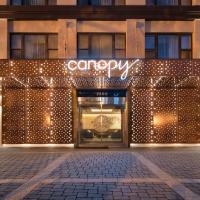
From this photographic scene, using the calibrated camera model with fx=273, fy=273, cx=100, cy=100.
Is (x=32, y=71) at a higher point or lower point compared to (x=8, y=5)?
lower

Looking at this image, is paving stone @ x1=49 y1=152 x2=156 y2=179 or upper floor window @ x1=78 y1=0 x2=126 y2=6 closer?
paving stone @ x1=49 y1=152 x2=156 y2=179

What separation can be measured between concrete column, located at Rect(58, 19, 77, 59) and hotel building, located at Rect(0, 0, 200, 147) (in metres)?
0.06

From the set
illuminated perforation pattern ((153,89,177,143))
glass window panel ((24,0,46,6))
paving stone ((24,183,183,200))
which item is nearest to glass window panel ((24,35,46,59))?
glass window panel ((24,0,46,6))

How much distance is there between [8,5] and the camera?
55.1 ft

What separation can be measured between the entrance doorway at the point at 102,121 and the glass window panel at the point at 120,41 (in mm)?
3273

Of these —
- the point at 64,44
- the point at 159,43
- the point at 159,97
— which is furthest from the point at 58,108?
the point at 159,43

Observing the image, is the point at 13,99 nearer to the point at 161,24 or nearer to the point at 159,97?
the point at 159,97

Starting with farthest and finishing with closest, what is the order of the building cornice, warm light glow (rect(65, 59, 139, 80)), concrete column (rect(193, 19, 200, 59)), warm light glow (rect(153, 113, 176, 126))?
concrete column (rect(193, 19, 200, 59)) < warm light glow (rect(153, 113, 176, 126)) < the building cornice < warm light glow (rect(65, 59, 139, 80))

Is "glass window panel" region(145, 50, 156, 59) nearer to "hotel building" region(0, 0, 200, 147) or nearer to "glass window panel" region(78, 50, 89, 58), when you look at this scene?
"hotel building" region(0, 0, 200, 147)

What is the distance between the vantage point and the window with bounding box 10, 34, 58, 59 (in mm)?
17391

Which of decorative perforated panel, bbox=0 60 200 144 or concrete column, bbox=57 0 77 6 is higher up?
concrete column, bbox=57 0 77 6

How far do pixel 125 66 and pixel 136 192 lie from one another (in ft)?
31.6

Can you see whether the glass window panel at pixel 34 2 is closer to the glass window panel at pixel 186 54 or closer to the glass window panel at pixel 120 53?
the glass window panel at pixel 120 53

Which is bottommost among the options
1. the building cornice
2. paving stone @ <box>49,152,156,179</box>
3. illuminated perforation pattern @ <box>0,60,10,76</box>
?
paving stone @ <box>49,152,156,179</box>
